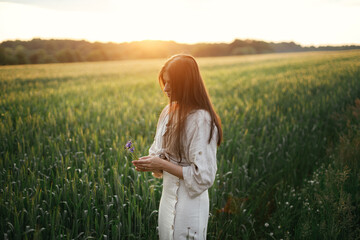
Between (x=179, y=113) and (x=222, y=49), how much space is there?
73.8 metres

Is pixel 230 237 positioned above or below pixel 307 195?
below

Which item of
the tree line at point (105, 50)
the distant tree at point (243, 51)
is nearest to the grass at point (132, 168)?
the tree line at point (105, 50)

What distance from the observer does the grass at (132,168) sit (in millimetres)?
2354

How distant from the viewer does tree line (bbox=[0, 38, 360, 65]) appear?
4.73m

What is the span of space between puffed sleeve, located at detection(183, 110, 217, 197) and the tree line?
6.50 ft

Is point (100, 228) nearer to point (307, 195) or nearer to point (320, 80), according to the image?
point (307, 195)

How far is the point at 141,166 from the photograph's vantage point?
1.56 meters

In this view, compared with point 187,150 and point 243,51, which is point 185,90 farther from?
point 243,51

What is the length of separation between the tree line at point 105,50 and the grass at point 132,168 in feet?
2.13

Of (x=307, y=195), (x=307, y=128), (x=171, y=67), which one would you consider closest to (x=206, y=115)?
(x=171, y=67)

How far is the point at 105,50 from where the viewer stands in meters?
45.4

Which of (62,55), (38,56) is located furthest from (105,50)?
(38,56)

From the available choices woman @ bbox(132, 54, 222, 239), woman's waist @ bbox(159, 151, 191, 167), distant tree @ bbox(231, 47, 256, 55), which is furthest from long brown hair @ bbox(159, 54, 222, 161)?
distant tree @ bbox(231, 47, 256, 55)

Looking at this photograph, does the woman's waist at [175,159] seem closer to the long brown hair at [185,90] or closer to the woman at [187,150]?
the woman at [187,150]
